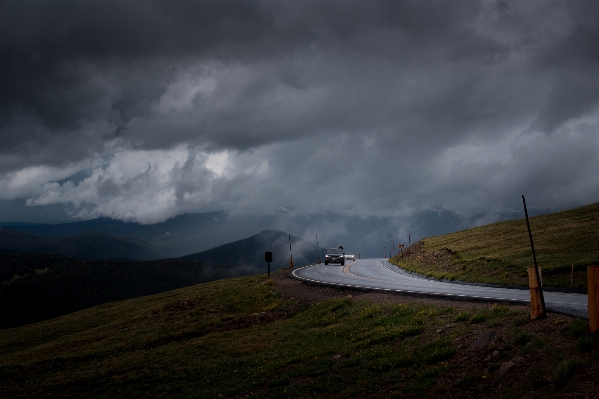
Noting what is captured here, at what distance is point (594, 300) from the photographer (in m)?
11.0

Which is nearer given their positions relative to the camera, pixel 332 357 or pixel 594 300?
pixel 594 300

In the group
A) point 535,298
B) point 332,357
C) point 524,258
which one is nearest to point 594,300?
point 535,298

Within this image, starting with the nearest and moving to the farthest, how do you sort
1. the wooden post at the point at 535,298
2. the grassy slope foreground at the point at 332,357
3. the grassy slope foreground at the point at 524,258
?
the grassy slope foreground at the point at 332,357 < the wooden post at the point at 535,298 < the grassy slope foreground at the point at 524,258

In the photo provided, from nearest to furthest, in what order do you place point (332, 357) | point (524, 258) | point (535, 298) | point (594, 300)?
point (594, 300), point (535, 298), point (332, 357), point (524, 258)

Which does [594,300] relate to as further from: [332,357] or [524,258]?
[524,258]

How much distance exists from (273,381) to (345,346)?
12.0 feet

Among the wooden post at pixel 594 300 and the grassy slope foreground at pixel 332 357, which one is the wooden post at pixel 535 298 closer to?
the grassy slope foreground at pixel 332 357

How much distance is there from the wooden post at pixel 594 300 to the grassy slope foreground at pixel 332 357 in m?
0.43

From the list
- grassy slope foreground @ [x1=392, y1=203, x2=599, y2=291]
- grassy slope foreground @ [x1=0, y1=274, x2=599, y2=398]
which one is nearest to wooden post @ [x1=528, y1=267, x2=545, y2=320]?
grassy slope foreground @ [x1=0, y1=274, x2=599, y2=398]

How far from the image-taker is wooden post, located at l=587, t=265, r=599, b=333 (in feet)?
36.0

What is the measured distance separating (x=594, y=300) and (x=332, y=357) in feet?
29.8

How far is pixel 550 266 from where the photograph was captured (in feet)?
102

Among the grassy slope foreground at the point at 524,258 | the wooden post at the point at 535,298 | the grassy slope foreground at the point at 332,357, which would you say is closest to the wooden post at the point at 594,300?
the grassy slope foreground at the point at 332,357

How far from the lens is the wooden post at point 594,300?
1098 centimetres
